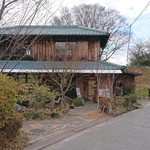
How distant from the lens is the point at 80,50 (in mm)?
27359

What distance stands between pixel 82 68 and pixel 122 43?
26.5 metres

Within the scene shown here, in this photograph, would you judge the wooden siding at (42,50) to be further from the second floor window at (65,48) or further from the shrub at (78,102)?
the shrub at (78,102)

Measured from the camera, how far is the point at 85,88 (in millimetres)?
28891

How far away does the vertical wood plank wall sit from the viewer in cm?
2728

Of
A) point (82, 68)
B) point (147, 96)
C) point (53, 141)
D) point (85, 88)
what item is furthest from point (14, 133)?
point (147, 96)

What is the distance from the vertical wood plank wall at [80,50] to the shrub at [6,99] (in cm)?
1807

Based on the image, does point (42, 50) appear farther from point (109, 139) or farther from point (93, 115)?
point (109, 139)

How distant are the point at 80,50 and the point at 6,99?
19033 millimetres

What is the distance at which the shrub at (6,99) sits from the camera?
8.54m

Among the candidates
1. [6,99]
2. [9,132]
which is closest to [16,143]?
[9,132]

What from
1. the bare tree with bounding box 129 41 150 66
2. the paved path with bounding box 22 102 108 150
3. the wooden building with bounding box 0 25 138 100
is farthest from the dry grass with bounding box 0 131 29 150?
the bare tree with bounding box 129 41 150 66

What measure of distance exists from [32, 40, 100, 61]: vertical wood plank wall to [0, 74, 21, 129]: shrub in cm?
1807

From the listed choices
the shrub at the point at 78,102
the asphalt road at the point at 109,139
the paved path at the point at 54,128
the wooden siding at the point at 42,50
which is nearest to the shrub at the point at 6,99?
the paved path at the point at 54,128

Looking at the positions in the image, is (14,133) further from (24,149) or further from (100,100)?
(100,100)
